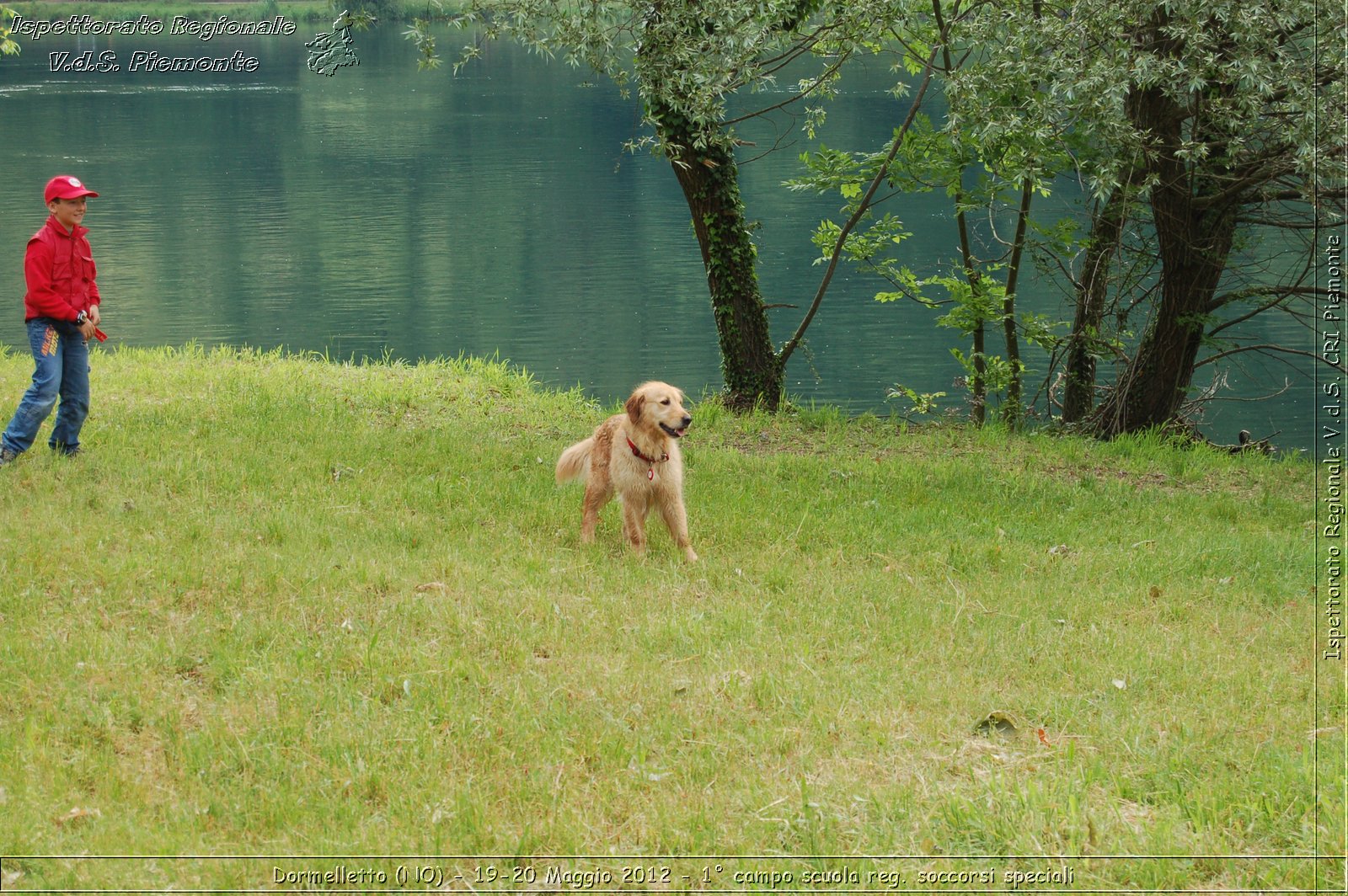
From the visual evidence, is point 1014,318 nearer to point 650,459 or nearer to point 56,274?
point 650,459

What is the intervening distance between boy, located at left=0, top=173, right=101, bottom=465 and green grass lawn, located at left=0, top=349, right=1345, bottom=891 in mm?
371

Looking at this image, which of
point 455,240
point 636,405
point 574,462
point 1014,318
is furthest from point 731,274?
point 455,240

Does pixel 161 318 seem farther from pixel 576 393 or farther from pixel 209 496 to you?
pixel 209 496

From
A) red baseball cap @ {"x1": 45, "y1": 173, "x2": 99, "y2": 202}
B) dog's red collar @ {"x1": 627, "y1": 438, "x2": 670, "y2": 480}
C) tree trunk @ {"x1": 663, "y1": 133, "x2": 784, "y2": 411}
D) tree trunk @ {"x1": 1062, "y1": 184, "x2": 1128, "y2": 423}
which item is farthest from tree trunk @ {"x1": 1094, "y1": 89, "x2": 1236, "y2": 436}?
red baseball cap @ {"x1": 45, "y1": 173, "x2": 99, "y2": 202}

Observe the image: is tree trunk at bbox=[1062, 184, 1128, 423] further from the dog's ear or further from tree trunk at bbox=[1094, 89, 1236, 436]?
the dog's ear

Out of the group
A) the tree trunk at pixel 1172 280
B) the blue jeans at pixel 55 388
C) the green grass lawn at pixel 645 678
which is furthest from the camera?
the tree trunk at pixel 1172 280

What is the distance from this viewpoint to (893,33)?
11250 mm

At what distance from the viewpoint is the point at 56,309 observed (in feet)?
25.9

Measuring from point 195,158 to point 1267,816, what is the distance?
39.8 meters

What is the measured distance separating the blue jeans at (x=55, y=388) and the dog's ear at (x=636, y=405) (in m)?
4.13

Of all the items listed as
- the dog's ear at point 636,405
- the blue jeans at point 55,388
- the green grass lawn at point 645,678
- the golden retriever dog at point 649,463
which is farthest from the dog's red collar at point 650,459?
the blue jeans at point 55,388

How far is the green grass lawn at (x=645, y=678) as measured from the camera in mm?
3701

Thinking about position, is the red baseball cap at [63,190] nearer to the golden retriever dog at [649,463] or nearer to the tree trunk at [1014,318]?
the golden retriever dog at [649,463]

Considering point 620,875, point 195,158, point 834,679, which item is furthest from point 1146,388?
point 195,158
